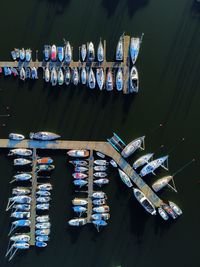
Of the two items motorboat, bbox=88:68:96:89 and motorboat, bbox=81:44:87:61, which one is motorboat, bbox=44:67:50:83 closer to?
motorboat, bbox=81:44:87:61

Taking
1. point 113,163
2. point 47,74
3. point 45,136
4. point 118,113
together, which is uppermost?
point 47,74

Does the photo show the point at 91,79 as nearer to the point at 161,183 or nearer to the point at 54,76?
the point at 54,76

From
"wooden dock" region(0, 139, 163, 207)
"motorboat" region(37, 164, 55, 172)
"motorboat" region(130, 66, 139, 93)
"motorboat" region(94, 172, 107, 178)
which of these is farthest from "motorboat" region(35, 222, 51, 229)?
"motorboat" region(130, 66, 139, 93)

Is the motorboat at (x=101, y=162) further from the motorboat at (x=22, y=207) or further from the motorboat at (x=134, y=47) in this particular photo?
the motorboat at (x=134, y=47)

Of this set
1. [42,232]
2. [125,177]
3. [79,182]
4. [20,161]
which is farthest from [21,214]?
[125,177]

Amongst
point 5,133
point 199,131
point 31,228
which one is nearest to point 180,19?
point 199,131

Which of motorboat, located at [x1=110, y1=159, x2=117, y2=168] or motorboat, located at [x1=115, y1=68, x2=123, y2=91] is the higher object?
motorboat, located at [x1=115, y1=68, x2=123, y2=91]
